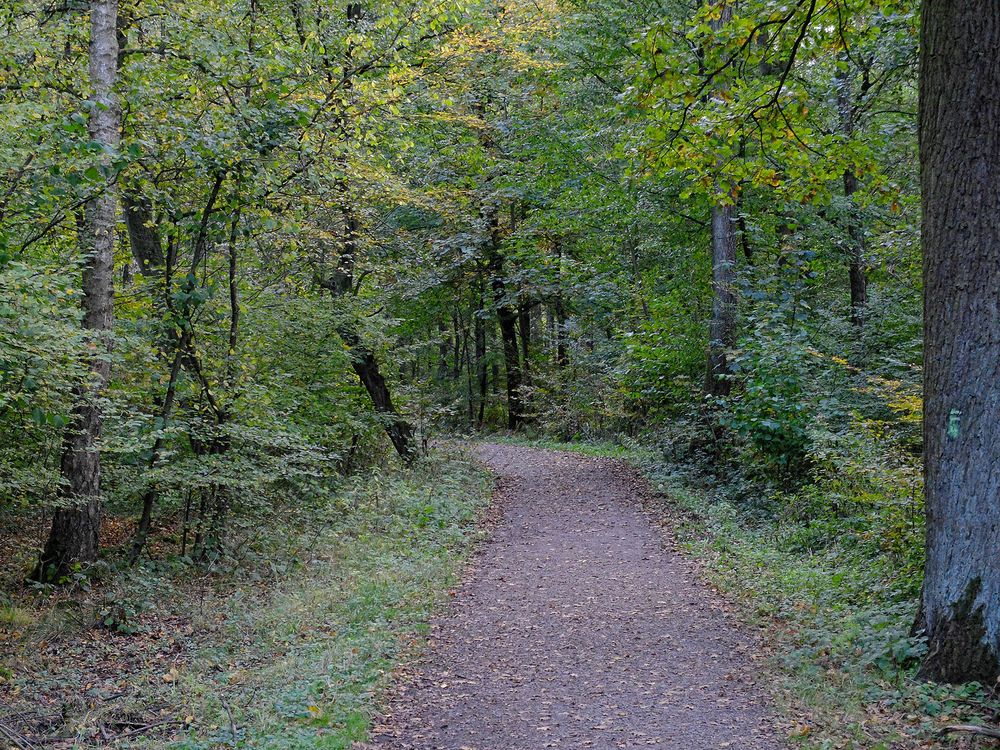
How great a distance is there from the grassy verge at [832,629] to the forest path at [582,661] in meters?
0.29

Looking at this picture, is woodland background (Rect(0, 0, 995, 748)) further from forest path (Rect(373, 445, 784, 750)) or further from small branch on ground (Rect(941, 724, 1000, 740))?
forest path (Rect(373, 445, 784, 750))

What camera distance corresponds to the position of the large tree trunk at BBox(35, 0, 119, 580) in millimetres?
8633

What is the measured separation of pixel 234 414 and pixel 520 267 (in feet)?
47.3

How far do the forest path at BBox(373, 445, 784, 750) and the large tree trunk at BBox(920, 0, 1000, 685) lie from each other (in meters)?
1.44

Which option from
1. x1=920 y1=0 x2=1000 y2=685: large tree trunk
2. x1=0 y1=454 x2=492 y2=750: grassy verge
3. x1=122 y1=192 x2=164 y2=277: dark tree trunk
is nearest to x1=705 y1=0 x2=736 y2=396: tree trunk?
x1=0 y1=454 x2=492 y2=750: grassy verge

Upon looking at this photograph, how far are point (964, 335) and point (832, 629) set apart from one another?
2.75 m

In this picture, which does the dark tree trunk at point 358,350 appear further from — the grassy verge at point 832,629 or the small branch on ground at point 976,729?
the small branch on ground at point 976,729

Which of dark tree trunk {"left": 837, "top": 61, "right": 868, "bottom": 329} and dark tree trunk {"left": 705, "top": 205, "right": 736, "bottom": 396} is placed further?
dark tree trunk {"left": 705, "top": 205, "right": 736, "bottom": 396}

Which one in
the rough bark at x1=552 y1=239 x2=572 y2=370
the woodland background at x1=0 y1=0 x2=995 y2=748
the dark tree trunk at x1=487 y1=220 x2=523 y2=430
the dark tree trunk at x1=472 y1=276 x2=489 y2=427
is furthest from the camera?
the dark tree trunk at x1=472 y1=276 x2=489 y2=427

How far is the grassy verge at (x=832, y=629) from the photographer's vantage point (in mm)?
4742

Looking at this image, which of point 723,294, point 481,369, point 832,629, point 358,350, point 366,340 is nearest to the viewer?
point 832,629

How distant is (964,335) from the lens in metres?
5.03

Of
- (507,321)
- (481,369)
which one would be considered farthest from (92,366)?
(481,369)

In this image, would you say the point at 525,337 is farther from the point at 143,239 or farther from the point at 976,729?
the point at 976,729
